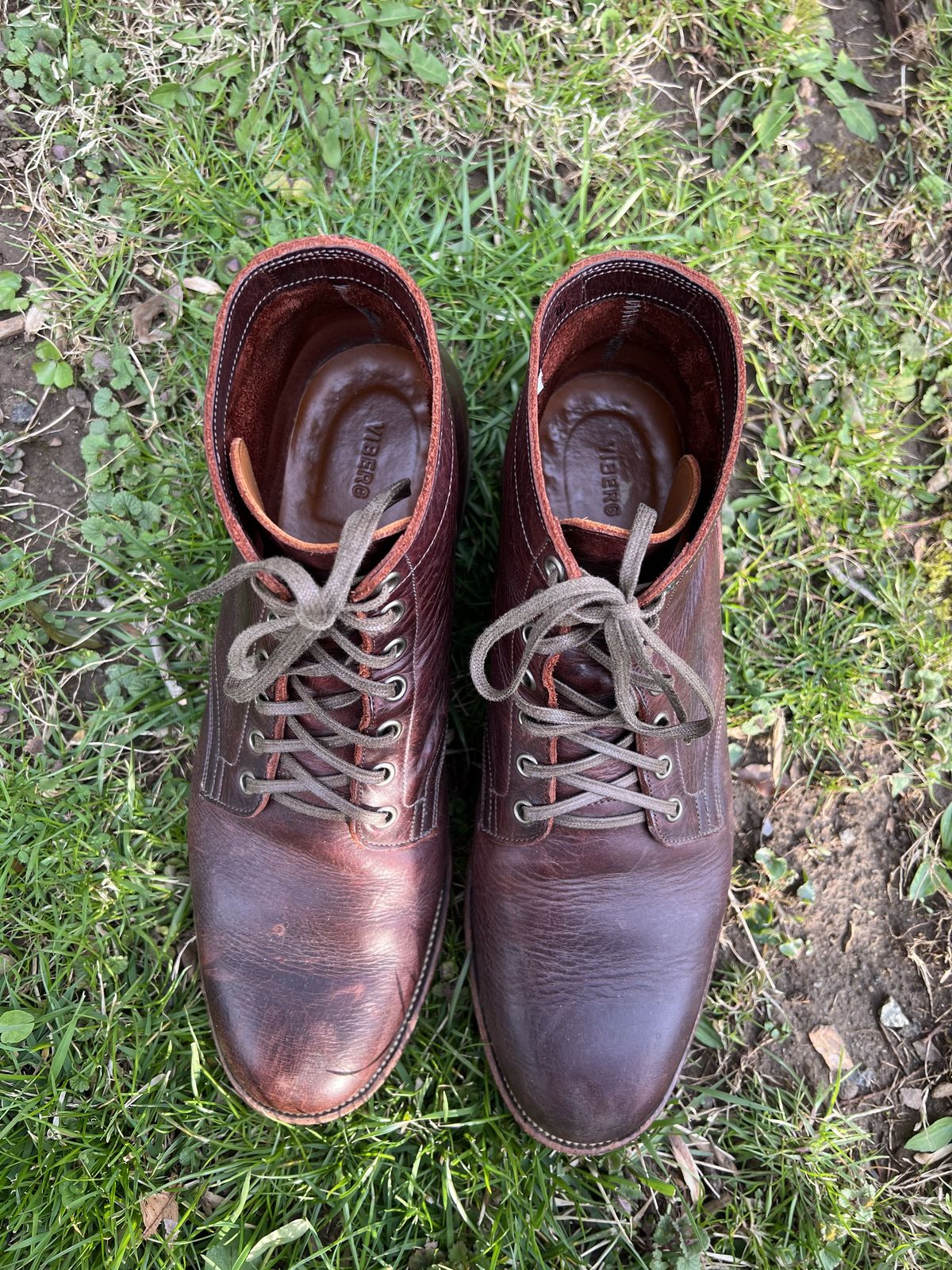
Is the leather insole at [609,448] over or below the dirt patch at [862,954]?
over

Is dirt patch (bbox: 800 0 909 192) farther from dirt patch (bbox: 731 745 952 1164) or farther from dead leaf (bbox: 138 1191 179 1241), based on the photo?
dead leaf (bbox: 138 1191 179 1241)

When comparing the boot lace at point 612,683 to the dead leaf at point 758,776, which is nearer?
the boot lace at point 612,683

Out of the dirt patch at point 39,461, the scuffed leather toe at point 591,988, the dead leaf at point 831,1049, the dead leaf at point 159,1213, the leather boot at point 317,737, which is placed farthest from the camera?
the dirt patch at point 39,461

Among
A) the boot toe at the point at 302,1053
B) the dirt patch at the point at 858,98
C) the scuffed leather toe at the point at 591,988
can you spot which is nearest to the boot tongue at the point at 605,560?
the scuffed leather toe at the point at 591,988

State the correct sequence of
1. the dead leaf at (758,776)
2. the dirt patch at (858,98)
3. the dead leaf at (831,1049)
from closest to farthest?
the dead leaf at (831,1049), the dead leaf at (758,776), the dirt patch at (858,98)

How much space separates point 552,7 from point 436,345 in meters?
1.48

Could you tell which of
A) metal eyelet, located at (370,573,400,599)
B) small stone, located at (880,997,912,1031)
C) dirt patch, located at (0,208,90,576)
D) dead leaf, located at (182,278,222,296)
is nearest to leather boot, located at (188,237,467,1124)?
metal eyelet, located at (370,573,400,599)

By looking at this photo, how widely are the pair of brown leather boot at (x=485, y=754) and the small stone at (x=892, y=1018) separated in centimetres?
61

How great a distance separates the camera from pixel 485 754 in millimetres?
2027

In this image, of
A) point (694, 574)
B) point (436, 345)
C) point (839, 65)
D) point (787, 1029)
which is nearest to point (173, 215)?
A: point (436, 345)

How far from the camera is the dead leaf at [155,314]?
2.39 meters

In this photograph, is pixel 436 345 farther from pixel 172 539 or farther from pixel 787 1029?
pixel 787 1029

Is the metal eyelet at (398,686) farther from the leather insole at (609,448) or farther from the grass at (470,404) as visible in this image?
the leather insole at (609,448)

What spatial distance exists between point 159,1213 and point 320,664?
1.43 meters
